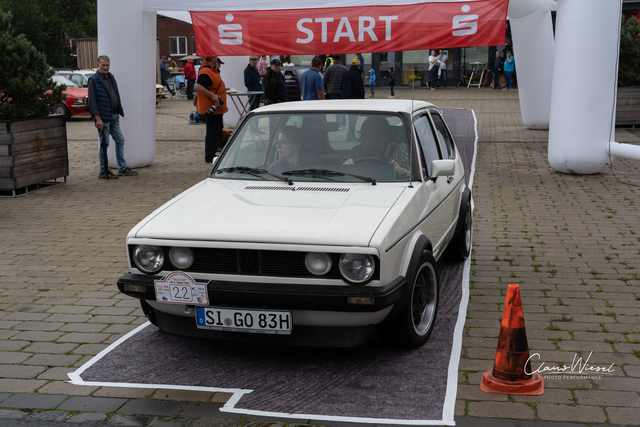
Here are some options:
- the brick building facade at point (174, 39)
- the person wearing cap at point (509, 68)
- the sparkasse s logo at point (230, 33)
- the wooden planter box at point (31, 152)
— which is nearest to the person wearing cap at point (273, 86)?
the sparkasse s logo at point (230, 33)

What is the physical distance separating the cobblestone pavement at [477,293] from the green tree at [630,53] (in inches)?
160

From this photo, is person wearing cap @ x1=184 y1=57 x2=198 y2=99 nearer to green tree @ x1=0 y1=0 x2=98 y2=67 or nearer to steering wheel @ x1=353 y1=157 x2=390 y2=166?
green tree @ x1=0 y1=0 x2=98 y2=67

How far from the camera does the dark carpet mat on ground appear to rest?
3.80m

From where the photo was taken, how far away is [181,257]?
4195 millimetres

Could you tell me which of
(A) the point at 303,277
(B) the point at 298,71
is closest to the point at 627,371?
(A) the point at 303,277

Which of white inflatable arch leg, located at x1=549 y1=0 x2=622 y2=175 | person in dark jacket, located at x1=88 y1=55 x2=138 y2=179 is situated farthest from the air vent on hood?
white inflatable arch leg, located at x1=549 y1=0 x2=622 y2=175

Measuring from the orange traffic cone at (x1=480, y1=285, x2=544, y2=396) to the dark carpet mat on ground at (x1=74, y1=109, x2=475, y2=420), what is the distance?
336 millimetres

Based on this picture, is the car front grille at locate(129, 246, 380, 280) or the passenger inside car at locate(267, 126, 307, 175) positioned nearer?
the car front grille at locate(129, 246, 380, 280)

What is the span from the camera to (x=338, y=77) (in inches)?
629

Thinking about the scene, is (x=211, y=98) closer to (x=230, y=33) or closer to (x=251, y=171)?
(x=230, y=33)

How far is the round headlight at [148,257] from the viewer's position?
4.25 m

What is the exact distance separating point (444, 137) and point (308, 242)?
279 cm

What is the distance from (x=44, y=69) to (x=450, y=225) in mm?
7118

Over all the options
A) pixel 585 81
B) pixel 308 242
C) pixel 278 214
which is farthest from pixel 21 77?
pixel 585 81
